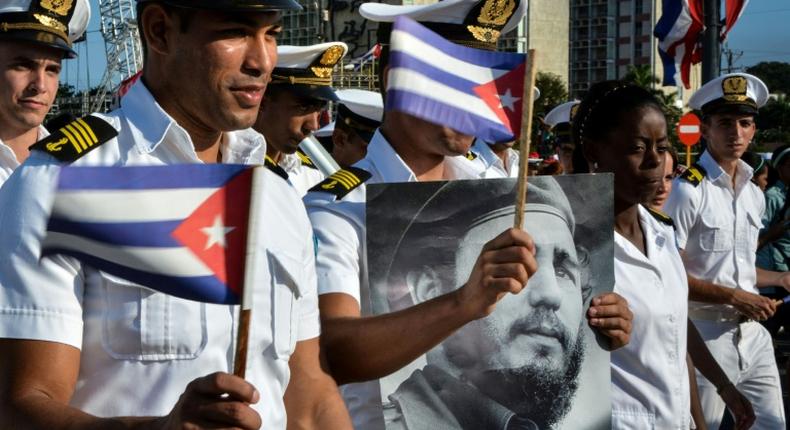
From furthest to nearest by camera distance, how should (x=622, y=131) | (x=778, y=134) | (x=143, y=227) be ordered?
(x=778, y=134)
(x=622, y=131)
(x=143, y=227)

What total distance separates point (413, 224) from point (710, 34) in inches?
439

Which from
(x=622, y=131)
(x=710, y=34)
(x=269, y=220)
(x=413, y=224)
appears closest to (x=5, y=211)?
(x=269, y=220)

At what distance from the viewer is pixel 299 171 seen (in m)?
6.07

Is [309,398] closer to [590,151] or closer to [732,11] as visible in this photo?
[590,151]

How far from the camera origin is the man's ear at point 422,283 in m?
3.14

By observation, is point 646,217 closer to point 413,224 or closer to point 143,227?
point 413,224

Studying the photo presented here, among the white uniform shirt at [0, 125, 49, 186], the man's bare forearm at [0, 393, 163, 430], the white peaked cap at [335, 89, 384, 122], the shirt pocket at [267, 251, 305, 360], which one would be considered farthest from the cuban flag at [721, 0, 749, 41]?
the man's bare forearm at [0, 393, 163, 430]

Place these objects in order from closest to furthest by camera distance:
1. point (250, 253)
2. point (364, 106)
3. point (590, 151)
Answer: point (250, 253) → point (590, 151) → point (364, 106)

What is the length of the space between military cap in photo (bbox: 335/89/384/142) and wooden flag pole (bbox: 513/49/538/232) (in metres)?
4.34

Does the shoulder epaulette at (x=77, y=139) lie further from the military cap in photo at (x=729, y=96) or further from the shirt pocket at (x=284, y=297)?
the military cap in photo at (x=729, y=96)

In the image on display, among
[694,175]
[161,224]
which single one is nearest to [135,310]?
[161,224]

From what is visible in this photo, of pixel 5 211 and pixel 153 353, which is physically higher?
pixel 5 211

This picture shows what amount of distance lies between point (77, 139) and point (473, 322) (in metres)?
1.16

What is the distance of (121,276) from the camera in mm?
2133
